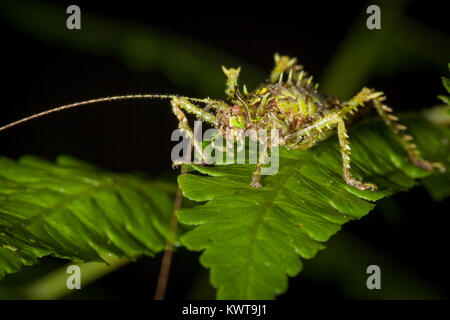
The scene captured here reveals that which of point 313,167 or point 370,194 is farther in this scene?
point 313,167

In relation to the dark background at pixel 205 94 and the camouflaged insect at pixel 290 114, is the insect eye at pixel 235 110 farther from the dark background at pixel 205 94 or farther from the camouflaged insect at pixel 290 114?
the dark background at pixel 205 94

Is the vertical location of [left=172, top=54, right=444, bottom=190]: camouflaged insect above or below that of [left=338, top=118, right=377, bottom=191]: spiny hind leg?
above

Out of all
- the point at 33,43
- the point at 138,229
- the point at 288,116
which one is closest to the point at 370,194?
the point at 288,116

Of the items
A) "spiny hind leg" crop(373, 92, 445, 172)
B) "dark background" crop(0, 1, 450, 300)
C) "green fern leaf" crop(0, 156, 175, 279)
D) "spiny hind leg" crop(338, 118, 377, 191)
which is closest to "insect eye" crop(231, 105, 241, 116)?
"spiny hind leg" crop(338, 118, 377, 191)

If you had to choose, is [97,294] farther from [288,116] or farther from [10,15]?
[10,15]

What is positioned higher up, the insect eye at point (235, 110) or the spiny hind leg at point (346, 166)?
the insect eye at point (235, 110)

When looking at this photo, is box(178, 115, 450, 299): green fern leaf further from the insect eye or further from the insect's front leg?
the insect's front leg

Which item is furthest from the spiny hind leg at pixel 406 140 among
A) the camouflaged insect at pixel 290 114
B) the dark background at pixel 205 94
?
the dark background at pixel 205 94
